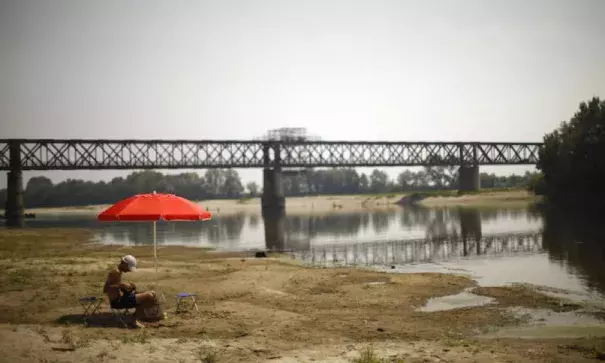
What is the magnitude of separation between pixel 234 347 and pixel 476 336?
18.4ft

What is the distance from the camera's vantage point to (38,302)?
14914 millimetres

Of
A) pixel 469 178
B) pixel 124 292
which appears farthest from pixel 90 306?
pixel 469 178

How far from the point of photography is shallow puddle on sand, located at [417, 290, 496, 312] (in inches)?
632

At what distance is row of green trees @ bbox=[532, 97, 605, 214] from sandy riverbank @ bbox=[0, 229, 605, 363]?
5889 cm

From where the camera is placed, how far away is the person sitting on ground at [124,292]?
484 inches

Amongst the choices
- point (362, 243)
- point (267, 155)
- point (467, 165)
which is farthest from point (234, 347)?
point (467, 165)

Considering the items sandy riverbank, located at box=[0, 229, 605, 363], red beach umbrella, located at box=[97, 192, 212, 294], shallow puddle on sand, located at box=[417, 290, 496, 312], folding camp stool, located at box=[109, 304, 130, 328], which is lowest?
shallow puddle on sand, located at box=[417, 290, 496, 312]

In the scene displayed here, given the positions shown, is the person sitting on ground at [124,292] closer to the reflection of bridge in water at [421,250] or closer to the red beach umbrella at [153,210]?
the red beach umbrella at [153,210]

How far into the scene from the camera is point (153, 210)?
535 inches

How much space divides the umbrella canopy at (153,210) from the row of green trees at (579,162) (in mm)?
65416

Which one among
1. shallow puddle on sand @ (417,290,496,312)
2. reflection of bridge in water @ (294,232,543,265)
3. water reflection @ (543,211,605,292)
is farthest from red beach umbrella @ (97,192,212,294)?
reflection of bridge in water @ (294,232,543,265)

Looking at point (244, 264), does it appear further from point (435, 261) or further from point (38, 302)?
point (38, 302)

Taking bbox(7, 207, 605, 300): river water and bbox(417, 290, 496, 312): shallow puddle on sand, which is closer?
bbox(417, 290, 496, 312): shallow puddle on sand

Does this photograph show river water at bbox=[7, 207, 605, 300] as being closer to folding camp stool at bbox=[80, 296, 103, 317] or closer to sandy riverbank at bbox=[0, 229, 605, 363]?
sandy riverbank at bbox=[0, 229, 605, 363]
